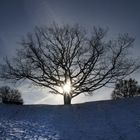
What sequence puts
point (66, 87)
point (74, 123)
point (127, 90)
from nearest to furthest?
point (74, 123) → point (66, 87) → point (127, 90)

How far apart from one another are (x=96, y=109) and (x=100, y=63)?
35.2 ft

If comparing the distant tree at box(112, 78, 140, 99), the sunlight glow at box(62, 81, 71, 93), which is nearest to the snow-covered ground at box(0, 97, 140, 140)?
the sunlight glow at box(62, 81, 71, 93)

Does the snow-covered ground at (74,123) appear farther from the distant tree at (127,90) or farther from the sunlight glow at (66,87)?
the distant tree at (127,90)

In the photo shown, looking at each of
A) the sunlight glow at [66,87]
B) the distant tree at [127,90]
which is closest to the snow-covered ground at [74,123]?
the sunlight glow at [66,87]

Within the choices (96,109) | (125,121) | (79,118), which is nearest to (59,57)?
(96,109)

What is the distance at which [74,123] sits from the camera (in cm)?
1483

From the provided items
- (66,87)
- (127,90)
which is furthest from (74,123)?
Answer: (127,90)

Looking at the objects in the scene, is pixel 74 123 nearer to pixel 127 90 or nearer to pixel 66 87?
pixel 66 87

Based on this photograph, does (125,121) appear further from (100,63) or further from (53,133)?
(100,63)

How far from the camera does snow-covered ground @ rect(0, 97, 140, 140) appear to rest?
11.7m

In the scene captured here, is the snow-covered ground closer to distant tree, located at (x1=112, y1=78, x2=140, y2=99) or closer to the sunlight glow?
the sunlight glow

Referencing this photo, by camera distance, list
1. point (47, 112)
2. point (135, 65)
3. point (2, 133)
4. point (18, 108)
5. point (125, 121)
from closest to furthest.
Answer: point (2, 133) → point (125, 121) → point (47, 112) → point (18, 108) → point (135, 65)

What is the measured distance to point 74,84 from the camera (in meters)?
29.2

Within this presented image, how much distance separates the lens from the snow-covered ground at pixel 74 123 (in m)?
11.7
